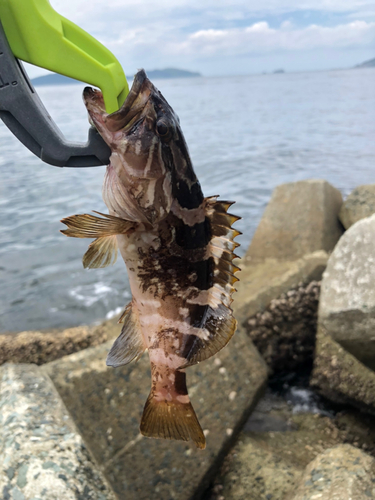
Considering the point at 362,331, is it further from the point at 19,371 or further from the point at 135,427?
the point at 19,371

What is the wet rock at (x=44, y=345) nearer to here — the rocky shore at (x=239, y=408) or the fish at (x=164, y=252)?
the rocky shore at (x=239, y=408)

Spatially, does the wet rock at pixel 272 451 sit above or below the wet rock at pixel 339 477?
below

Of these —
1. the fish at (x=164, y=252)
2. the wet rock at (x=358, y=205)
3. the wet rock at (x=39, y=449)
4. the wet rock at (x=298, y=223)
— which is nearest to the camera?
the fish at (x=164, y=252)

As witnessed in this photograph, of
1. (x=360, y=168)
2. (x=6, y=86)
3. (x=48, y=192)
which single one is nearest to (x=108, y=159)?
(x=6, y=86)

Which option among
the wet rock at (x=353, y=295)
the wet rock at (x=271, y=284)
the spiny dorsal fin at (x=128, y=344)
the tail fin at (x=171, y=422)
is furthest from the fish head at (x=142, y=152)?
the wet rock at (x=271, y=284)

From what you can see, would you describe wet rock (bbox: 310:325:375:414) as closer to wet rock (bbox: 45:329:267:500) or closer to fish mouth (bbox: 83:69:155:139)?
wet rock (bbox: 45:329:267:500)

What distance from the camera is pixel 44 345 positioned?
5.12 meters

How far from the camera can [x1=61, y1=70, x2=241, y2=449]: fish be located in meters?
1.75

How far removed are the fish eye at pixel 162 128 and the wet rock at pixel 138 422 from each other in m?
2.60

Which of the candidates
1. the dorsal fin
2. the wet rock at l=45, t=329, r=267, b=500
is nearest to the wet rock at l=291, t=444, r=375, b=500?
the wet rock at l=45, t=329, r=267, b=500

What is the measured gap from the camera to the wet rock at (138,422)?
343 cm

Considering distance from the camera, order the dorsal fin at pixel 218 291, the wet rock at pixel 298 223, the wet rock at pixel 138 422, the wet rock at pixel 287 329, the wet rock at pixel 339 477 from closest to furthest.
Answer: the dorsal fin at pixel 218 291 < the wet rock at pixel 339 477 < the wet rock at pixel 138 422 < the wet rock at pixel 287 329 < the wet rock at pixel 298 223

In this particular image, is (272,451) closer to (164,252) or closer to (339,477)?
(339,477)

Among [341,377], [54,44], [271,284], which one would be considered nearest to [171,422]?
[54,44]
